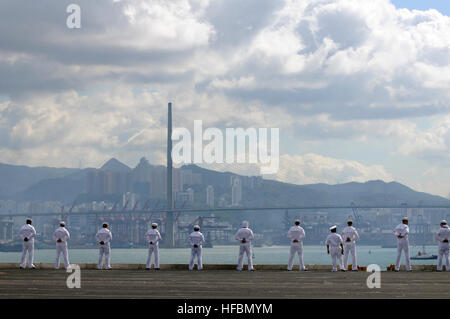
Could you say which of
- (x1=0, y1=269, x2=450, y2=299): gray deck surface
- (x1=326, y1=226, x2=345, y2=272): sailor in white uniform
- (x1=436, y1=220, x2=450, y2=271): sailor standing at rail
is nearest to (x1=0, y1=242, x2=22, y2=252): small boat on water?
(x1=326, y1=226, x2=345, y2=272): sailor in white uniform

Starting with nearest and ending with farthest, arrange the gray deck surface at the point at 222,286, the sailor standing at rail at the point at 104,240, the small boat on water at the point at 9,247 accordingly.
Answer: the gray deck surface at the point at 222,286 → the sailor standing at rail at the point at 104,240 → the small boat on water at the point at 9,247

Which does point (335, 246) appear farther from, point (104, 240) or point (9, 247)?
point (9, 247)

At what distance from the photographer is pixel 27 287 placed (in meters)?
20.5

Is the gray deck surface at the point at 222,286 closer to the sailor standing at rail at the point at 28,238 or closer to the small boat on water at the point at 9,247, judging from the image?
the sailor standing at rail at the point at 28,238

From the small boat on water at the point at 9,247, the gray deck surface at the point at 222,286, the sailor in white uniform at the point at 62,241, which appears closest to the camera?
the gray deck surface at the point at 222,286

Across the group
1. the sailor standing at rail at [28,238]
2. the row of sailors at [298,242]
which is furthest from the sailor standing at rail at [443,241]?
the sailor standing at rail at [28,238]

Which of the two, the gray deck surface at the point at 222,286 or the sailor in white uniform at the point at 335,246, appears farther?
the sailor in white uniform at the point at 335,246

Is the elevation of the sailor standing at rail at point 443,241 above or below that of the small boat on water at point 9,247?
above

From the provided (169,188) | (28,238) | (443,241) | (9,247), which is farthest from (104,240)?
(9,247)
